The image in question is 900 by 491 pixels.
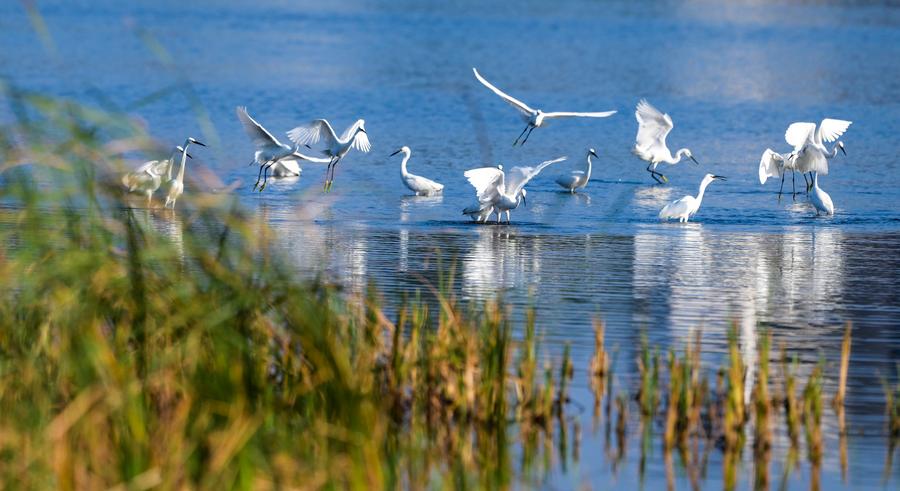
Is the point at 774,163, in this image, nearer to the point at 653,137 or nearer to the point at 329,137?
the point at 653,137

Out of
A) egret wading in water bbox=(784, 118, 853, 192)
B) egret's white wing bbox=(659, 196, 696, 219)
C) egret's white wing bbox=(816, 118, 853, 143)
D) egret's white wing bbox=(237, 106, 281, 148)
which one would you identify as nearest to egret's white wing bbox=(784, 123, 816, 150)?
egret wading in water bbox=(784, 118, 853, 192)

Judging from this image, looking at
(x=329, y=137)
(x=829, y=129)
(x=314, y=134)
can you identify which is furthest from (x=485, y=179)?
(x=829, y=129)

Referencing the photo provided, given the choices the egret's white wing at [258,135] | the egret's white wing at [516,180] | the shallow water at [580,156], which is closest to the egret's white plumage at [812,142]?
the shallow water at [580,156]

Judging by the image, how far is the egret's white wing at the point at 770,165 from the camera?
50.7 feet

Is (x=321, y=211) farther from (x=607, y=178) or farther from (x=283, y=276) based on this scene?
(x=283, y=276)

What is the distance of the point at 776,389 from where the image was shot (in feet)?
19.8

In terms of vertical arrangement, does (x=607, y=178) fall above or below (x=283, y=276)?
above

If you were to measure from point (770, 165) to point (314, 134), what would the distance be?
4854 mm

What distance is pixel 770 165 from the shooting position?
1567cm

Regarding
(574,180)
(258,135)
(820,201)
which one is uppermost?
(258,135)

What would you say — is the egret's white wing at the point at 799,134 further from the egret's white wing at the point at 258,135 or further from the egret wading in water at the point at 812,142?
the egret's white wing at the point at 258,135

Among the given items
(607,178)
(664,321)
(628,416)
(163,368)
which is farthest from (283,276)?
(607,178)

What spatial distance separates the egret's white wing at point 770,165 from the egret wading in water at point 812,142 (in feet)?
0.66

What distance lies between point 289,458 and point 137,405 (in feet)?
1.61
